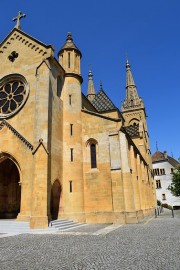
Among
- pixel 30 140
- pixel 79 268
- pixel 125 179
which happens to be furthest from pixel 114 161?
pixel 79 268

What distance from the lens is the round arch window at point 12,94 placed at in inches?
743

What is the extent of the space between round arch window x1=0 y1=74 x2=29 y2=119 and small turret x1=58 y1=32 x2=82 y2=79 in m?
4.55

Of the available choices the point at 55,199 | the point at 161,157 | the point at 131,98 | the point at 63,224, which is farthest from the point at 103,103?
the point at 161,157

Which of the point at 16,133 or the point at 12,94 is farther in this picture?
the point at 12,94

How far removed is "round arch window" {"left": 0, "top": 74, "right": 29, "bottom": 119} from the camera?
743 inches

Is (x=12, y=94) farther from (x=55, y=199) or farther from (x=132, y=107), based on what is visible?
(x=132, y=107)

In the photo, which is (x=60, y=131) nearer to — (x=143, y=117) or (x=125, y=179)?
(x=125, y=179)

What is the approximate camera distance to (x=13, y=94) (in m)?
19.7

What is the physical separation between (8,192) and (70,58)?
44.6ft

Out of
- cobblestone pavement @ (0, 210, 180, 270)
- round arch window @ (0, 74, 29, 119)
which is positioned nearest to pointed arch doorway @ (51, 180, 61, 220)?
round arch window @ (0, 74, 29, 119)

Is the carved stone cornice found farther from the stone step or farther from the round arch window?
the stone step

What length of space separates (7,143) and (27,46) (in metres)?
9.21

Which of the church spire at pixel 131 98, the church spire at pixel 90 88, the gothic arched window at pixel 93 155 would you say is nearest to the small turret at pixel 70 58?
the gothic arched window at pixel 93 155

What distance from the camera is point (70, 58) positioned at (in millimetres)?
21703
